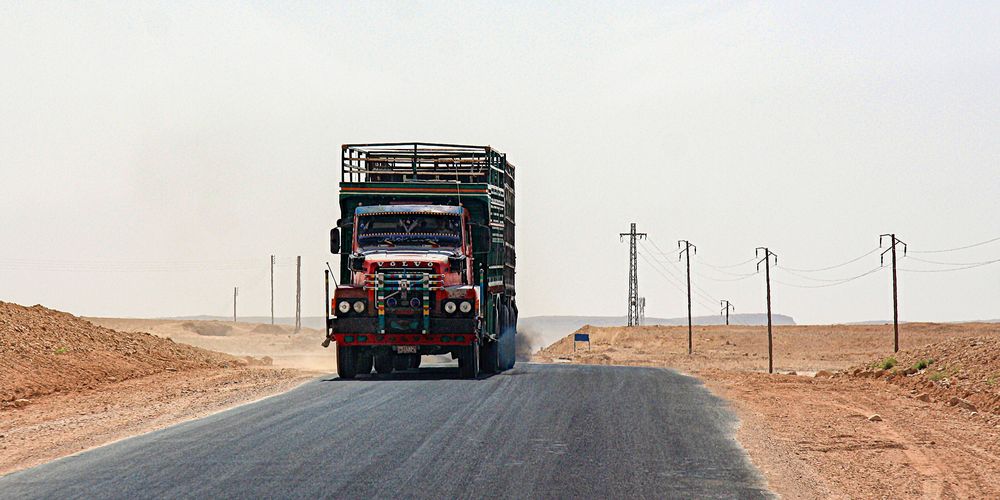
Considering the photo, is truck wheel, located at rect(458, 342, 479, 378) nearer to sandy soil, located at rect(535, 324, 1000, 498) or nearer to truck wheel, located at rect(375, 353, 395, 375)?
truck wheel, located at rect(375, 353, 395, 375)

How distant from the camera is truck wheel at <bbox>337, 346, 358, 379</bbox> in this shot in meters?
28.1

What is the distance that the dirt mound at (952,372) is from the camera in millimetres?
25766

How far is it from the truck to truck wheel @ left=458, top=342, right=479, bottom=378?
25mm

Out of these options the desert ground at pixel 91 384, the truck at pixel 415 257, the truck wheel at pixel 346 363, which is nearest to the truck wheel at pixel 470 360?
the truck at pixel 415 257

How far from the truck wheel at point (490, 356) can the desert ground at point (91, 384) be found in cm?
495

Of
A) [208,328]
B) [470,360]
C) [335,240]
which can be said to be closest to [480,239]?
[470,360]

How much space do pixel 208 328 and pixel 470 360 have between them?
10140cm

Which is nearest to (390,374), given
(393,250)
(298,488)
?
(393,250)

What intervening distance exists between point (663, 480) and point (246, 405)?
11433 mm

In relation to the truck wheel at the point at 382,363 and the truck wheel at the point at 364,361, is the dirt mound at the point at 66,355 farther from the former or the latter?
the truck wheel at the point at 382,363

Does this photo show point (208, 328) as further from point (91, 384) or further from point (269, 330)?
point (91, 384)

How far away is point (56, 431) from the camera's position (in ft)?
62.7

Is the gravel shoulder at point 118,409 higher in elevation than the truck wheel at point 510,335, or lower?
lower

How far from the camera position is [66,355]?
31578 mm
